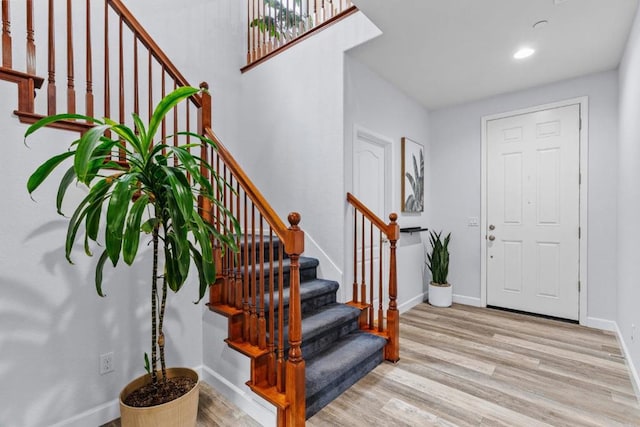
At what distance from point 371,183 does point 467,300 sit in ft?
6.79

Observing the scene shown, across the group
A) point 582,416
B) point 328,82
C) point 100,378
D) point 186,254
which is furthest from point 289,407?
point 328,82

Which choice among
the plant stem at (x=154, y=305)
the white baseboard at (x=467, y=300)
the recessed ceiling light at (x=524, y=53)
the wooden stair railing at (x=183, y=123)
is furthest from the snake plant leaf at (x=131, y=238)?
the white baseboard at (x=467, y=300)

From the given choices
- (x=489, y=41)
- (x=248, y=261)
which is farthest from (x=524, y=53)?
(x=248, y=261)

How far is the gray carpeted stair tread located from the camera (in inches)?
72.5

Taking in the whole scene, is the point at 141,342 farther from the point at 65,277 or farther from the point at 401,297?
the point at 401,297

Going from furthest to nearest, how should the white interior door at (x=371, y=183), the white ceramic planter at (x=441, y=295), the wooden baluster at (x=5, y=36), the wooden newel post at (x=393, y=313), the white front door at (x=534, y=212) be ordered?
the white ceramic planter at (x=441, y=295) < the white front door at (x=534, y=212) < the white interior door at (x=371, y=183) < the wooden newel post at (x=393, y=313) < the wooden baluster at (x=5, y=36)

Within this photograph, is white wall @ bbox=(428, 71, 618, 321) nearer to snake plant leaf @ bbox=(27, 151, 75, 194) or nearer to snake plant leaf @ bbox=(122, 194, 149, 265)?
snake plant leaf @ bbox=(122, 194, 149, 265)

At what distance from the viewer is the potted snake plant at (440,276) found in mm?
3783

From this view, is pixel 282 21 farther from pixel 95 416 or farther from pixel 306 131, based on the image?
pixel 95 416

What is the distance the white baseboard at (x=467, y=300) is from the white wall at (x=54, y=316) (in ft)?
10.6

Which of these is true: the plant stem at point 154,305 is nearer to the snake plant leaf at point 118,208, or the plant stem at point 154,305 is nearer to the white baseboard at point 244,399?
the snake plant leaf at point 118,208

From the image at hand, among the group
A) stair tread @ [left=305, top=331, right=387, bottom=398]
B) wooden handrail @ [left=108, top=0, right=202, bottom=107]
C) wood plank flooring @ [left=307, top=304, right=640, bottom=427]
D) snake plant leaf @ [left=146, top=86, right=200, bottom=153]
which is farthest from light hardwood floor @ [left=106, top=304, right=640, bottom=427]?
wooden handrail @ [left=108, top=0, right=202, bottom=107]

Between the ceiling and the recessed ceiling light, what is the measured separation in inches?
1.9

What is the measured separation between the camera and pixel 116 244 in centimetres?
129
